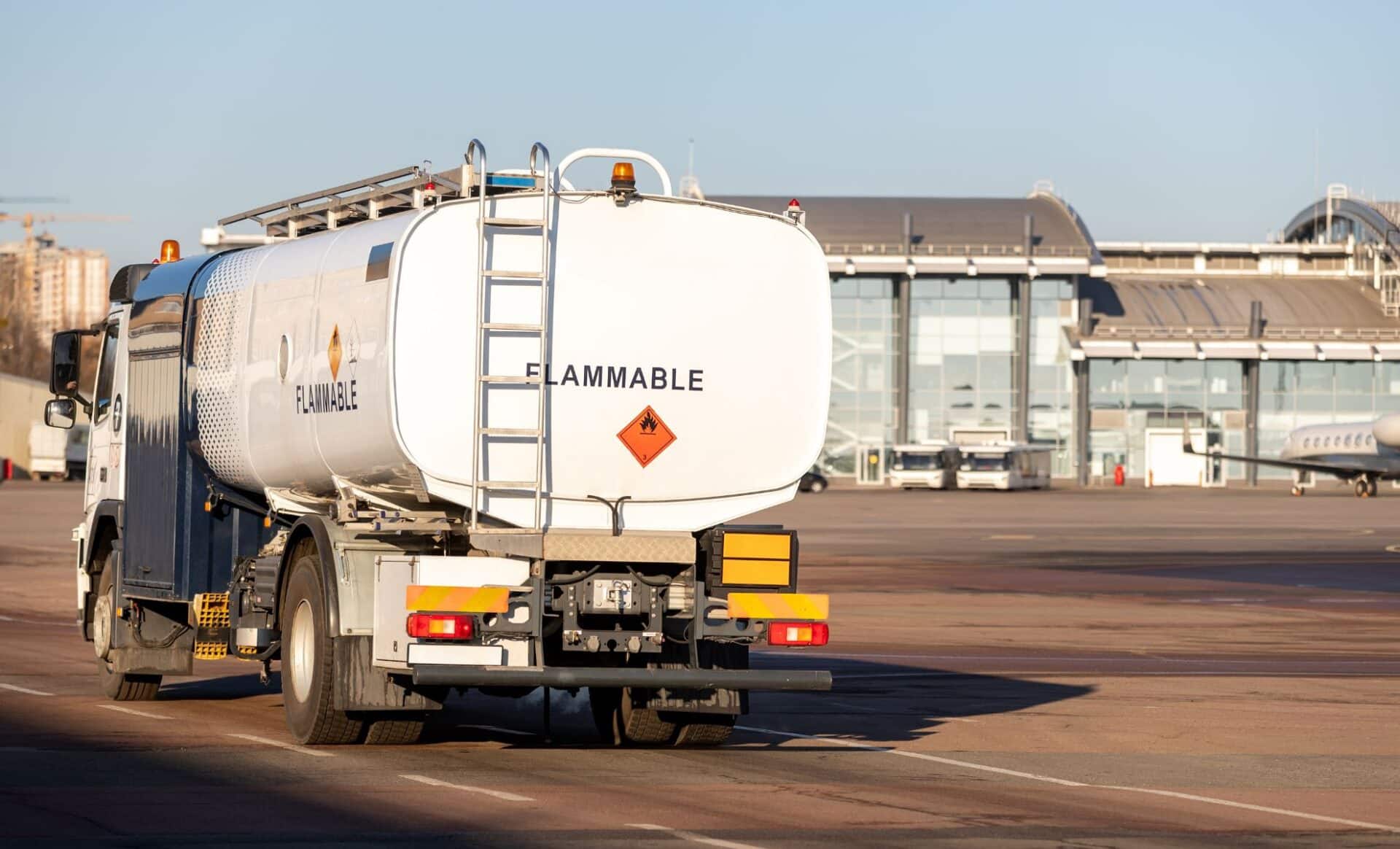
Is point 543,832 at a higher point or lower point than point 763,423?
lower

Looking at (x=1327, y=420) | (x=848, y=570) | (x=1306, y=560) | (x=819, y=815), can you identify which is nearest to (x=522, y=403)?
(x=819, y=815)

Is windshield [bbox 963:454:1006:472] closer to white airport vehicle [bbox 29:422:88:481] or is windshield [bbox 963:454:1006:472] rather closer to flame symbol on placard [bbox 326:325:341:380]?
white airport vehicle [bbox 29:422:88:481]

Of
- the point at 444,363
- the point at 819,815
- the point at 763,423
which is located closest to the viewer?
the point at 819,815

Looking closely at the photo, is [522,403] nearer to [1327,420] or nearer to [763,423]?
[763,423]

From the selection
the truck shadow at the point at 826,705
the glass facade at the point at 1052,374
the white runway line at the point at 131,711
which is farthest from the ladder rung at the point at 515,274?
the glass facade at the point at 1052,374

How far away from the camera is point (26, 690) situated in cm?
1744

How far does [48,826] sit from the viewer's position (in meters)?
10.2

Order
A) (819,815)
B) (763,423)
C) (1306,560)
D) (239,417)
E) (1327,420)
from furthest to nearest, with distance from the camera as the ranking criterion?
(1327,420), (1306,560), (239,417), (763,423), (819,815)

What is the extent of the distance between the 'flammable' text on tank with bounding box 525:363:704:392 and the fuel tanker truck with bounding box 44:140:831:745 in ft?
0.05

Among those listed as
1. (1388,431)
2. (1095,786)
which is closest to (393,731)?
(1095,786)

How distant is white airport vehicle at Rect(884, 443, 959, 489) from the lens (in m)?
105

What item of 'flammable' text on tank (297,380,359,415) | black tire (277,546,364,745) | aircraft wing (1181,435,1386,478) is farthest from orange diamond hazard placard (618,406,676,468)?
aircraft wing (1181,435,1386,478)

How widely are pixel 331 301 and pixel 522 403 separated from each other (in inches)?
70.1

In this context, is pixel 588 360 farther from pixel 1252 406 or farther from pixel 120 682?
pixel 1252 406
